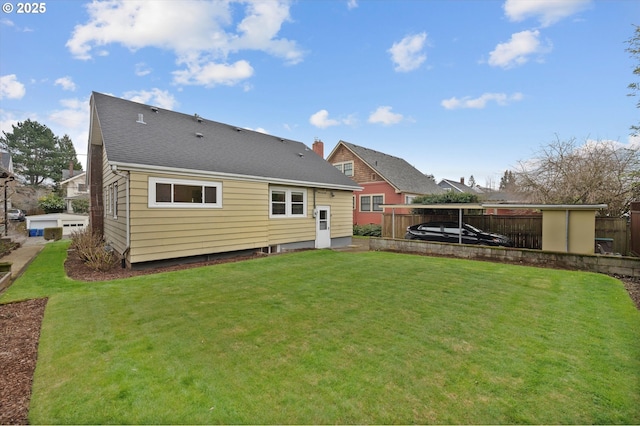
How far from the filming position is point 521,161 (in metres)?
17.3

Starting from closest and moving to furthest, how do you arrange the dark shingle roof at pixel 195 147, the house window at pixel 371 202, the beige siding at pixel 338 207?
the dark shingle roof at pixel 195 147 < the beige siding at pixel 338 207 < the house window at pixel 371 202

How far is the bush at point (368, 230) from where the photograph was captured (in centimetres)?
2029

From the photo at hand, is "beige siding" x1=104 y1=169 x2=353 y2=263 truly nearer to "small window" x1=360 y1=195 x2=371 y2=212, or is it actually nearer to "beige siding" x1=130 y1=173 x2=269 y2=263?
"beige siding" x1=130 y1=173 x2=269 y2=263

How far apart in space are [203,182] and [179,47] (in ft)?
24.5

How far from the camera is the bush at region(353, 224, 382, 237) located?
66.6ft

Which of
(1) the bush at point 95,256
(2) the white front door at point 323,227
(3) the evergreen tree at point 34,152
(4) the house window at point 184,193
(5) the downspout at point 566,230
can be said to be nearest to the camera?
(1) the bush at point 95,256

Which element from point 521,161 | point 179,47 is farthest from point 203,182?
point 521,161

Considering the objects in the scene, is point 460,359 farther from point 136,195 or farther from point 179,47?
point 179,47

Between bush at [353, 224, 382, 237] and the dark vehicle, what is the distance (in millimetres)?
6237

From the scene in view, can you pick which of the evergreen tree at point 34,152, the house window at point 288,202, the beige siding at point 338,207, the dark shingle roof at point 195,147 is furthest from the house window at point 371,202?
the evergreen tree at point 34,152

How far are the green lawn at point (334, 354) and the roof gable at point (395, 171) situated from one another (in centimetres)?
1558

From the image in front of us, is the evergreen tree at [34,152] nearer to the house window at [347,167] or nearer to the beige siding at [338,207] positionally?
the house window at [347,167]

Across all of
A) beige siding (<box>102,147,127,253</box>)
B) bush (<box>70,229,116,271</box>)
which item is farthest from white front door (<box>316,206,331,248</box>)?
bush (<box>70,229,116,271</box>)

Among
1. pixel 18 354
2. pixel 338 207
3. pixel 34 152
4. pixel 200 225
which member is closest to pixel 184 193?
pixel 200 225
